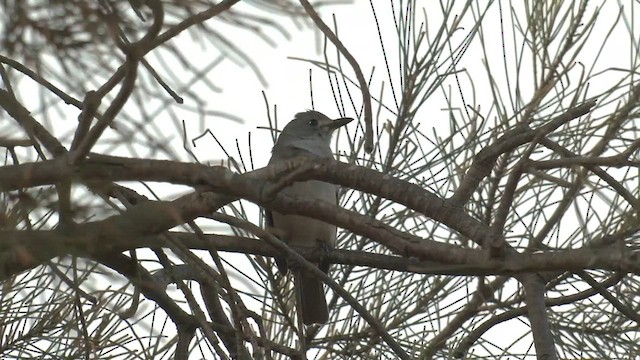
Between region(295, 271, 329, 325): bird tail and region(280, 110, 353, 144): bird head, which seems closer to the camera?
region(295, 271, 329, 325): bird tail

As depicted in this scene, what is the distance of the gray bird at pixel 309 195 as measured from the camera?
15.7ft

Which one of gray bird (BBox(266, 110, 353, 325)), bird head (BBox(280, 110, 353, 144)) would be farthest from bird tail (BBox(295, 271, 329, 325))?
bird head (BBox(280, 110, 353, 144))

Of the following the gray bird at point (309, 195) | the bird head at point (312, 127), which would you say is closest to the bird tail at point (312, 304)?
the gray bird at point (309, 195)

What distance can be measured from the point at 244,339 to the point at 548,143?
1.13 meters

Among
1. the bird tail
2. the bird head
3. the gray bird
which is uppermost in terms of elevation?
the bird head

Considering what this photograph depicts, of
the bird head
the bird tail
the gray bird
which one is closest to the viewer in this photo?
the bird tail

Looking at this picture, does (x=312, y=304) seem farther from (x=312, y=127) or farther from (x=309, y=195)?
(x=312, y=127)

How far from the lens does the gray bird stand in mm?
4789

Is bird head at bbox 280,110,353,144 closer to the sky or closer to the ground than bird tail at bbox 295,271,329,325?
closer to the sky

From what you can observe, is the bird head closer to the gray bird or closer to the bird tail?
the gray bird

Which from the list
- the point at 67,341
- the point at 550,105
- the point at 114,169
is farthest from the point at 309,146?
the point at 114,169

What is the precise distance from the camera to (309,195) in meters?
4.67

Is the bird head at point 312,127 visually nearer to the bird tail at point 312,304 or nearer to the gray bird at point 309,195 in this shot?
the gray bird at point 309,195

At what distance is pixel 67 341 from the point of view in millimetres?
3494
